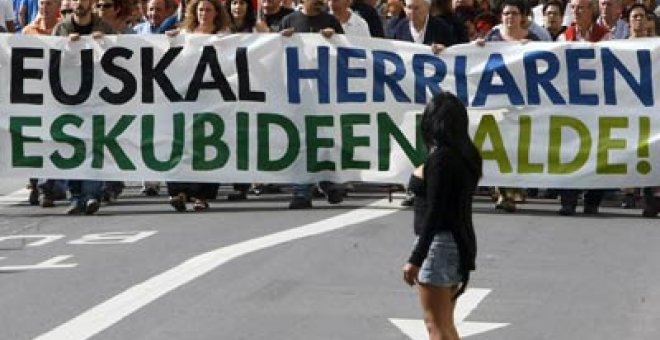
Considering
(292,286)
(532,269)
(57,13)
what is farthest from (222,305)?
(57,13)

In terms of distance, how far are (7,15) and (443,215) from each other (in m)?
13.2

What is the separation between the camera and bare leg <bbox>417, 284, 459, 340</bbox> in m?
9.33

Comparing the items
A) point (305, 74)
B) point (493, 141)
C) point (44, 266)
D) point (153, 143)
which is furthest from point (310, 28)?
point (44, 266)

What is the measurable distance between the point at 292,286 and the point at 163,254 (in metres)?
1.65

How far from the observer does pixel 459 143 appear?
30.5 feet

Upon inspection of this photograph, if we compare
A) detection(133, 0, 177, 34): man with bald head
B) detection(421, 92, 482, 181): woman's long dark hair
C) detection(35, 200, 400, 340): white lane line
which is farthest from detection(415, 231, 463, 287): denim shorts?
detection(133, 0, 177, 34): man with bald head

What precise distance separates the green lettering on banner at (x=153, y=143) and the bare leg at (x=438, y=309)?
26.2 ft

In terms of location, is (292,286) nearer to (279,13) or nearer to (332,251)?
(332,251)

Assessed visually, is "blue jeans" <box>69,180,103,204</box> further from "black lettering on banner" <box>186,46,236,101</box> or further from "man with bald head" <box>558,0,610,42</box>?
"man with bald head" <box>558,0,610,42</box>

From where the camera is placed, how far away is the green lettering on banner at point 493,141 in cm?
1688

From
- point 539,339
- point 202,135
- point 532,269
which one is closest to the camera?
point 539,339

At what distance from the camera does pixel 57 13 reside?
1870 centimetres

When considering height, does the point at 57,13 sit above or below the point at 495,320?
above

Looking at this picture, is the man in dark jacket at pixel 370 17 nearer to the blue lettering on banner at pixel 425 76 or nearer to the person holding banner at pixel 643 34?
the blue lettering on banner at pixel 425 76
